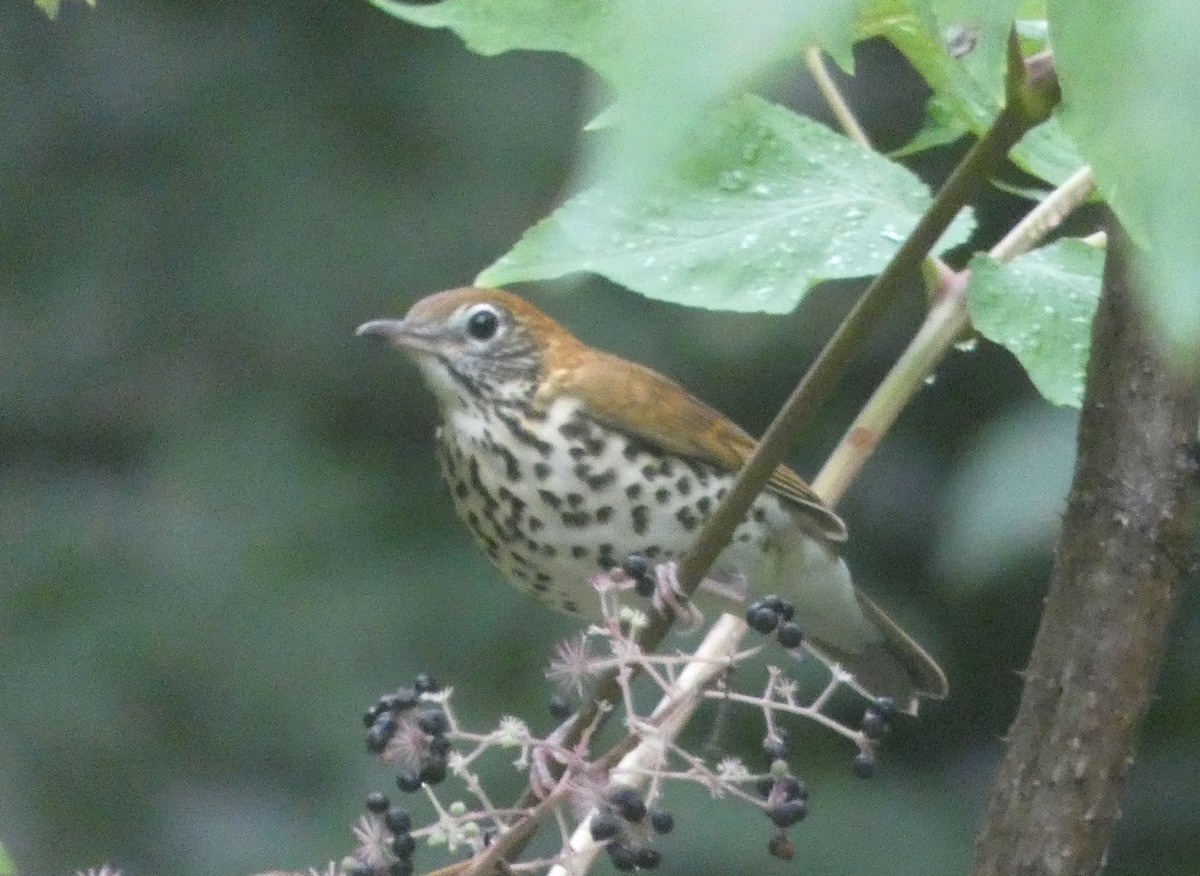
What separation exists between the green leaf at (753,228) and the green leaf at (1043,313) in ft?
0.21

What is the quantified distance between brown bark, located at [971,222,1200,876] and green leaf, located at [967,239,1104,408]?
7 centimetres

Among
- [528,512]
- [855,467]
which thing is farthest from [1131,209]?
[528,512]

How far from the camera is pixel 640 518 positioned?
72.9 inches

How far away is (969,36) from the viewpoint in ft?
1.68

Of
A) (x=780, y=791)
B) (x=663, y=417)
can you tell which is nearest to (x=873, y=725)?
(x=780, y=791)

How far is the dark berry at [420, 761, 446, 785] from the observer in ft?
3.36

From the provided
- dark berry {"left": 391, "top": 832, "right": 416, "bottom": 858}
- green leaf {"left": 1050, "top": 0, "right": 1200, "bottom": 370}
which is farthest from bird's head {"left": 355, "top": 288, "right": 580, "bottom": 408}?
green leaf {"left": 1050, "top": 0, "right": 1200, "bottom": 370}

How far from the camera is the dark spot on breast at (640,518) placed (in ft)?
6.05

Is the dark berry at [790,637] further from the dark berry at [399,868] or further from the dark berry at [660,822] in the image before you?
the dark berry at [399,868]

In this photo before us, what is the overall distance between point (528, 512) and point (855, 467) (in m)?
0.56

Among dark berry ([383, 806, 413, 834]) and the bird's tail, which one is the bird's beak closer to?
the bird's tail

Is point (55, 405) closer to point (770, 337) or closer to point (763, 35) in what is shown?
point (770, 337)

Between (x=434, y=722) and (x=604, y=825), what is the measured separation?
5.8 inches

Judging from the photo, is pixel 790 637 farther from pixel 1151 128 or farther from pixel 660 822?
pixel 1151 128
